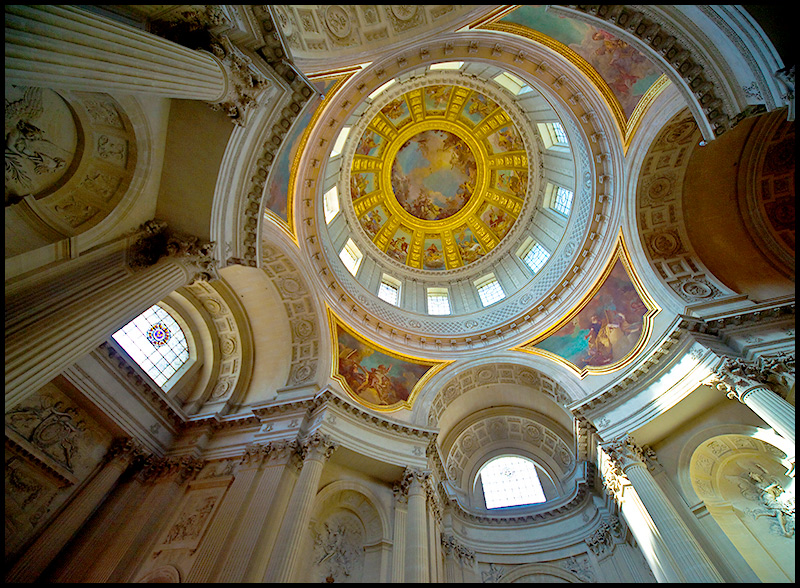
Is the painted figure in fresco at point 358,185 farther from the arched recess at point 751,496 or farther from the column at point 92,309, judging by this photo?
the arched recess at point 751,496

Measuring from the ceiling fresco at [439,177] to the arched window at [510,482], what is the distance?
10937 millimetres

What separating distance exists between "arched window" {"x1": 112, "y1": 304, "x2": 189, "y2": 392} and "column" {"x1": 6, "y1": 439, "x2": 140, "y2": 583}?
2.49 metres

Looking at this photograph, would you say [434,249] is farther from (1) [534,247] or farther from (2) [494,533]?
(2) [494,533]

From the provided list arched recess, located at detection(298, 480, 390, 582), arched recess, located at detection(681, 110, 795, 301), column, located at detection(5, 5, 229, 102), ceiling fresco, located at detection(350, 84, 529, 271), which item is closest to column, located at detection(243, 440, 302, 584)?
arched recess, located at detection(298, 480, 390, 582)

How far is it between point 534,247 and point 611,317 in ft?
22.0

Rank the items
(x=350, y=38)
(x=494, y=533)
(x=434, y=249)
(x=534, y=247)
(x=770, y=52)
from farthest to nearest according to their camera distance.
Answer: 1. (x=434, y=249)
2. (x=534, y=247)
3. (x=494, y=533)
4. (x=350, y=38)
5. (x=770, y=52)

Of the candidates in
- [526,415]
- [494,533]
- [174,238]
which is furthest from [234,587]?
[526,415]

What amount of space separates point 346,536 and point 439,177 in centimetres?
1989

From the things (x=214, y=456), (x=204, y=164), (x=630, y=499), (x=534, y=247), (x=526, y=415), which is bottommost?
(x=630, y=499)

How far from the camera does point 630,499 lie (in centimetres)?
1053

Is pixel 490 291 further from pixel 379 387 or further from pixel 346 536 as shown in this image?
pixel 346 536

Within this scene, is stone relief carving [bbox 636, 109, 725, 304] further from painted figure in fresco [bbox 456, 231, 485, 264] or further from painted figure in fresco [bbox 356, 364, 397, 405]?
painted figure in fresco [bbox 356, 364, 397, 405]

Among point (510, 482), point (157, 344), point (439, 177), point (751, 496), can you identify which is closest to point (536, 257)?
point (439, 177)

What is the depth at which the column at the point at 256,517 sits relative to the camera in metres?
8.62
